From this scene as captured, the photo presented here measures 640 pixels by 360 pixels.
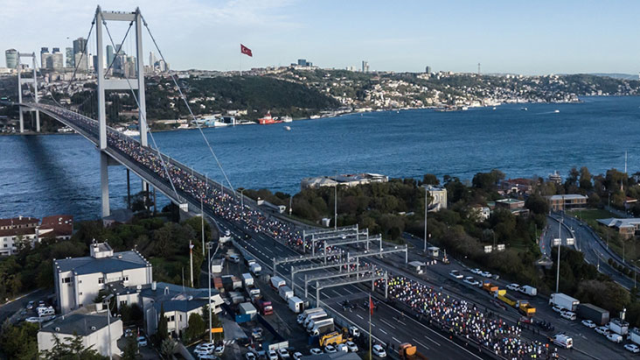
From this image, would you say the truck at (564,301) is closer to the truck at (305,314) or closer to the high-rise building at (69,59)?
the truck at (305,314)

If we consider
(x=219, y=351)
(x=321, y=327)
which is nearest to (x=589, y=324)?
(x=321, y=327)

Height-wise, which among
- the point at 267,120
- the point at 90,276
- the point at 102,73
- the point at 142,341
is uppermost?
the point at 102,73

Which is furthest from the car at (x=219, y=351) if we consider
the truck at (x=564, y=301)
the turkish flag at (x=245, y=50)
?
the turkish flag at (x=245, y=50)

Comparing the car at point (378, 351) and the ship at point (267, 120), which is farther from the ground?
the ship at point (267, 120)

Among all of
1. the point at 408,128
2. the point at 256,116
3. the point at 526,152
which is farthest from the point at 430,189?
the point at 256,116

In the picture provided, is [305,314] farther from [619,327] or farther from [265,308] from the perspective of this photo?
[619,327]

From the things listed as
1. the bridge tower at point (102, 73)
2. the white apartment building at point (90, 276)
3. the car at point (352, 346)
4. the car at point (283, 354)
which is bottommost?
the car at point (283, 354)

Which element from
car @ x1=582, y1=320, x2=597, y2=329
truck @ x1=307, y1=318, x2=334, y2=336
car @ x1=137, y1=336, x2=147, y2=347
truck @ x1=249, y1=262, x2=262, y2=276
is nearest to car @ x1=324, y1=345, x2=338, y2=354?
truck @ x1=307, y1=318, x2=334, y2=336
